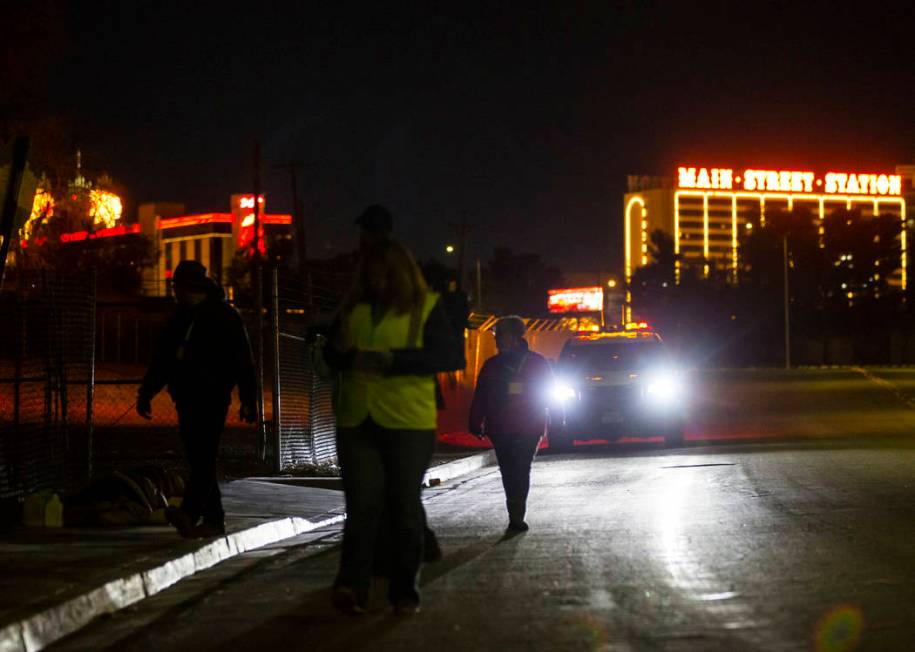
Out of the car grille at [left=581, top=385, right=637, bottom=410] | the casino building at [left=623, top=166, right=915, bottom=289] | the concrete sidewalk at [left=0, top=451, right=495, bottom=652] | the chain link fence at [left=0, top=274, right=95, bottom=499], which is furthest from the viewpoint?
the casino building at [left=623, top=166, right=915, bottom=289]

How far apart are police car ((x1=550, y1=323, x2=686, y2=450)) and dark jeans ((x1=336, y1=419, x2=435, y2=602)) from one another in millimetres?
16135

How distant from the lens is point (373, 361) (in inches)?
274

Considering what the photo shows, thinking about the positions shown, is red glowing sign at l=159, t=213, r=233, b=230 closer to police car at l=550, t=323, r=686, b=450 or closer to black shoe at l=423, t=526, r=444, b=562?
police car at l=550, t=323, r=686, b=450

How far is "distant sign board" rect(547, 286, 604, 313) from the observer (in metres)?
126

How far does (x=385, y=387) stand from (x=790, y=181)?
568ft

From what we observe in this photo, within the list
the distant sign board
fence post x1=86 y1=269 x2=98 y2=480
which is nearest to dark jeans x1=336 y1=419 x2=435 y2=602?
fence post x1=86 y1=269 x2=98 y2=480

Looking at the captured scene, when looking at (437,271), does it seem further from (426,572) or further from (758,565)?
(758,565)

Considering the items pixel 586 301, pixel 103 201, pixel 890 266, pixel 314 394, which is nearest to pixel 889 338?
pixel 890 266

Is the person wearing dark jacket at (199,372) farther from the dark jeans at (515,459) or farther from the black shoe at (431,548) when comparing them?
the dark jeans at (515,459)

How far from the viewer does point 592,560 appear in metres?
9.17

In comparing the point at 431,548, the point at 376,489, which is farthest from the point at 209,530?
the point at 376,489

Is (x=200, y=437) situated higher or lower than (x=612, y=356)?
lower

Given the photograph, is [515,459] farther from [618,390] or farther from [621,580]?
[618,390]

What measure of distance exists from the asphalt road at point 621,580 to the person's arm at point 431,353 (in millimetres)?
1229
